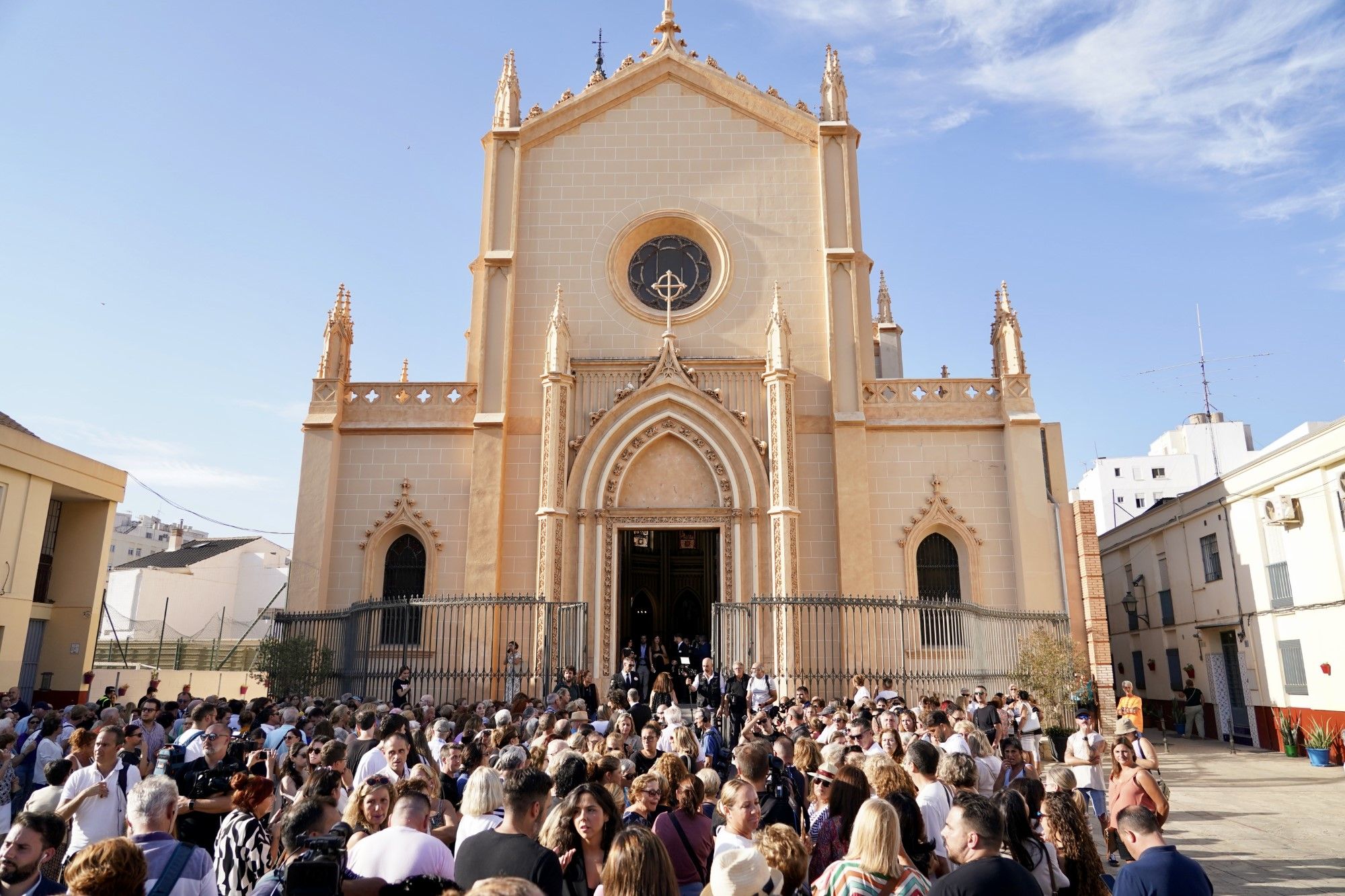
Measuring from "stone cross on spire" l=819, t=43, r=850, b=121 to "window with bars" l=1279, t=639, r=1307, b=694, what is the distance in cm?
1651

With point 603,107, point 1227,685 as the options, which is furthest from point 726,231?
point 1227,685

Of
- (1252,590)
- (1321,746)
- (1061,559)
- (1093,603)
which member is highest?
(1061,559)

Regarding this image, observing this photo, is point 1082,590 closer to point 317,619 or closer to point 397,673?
point 397,673

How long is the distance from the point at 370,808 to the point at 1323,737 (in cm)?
2063

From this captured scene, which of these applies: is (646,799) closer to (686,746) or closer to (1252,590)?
(686,746)

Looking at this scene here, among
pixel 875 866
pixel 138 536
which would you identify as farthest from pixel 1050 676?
pixel 138 536

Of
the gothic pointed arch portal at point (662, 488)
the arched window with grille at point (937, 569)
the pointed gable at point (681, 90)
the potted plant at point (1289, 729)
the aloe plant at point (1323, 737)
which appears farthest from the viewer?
the pointed gable at point (681, 90)

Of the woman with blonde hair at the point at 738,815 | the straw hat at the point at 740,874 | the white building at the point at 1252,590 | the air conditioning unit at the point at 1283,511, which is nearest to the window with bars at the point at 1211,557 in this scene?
the white building at the point at 1252,590

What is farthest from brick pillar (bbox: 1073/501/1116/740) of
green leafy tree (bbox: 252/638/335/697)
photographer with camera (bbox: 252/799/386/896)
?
photographer with camera (bbox: 252/799/386/896)

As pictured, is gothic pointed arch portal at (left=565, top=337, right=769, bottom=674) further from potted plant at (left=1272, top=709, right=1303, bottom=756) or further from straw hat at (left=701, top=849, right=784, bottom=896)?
straw hat at (left=701, top=849, right=784, bottom=896)

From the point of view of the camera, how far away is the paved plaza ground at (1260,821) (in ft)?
31.9

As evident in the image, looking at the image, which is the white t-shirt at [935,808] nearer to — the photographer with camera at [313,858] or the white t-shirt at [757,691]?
the photographer with camera at [313,858]

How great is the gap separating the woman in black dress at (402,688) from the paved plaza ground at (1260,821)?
12.6 metres

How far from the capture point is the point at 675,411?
21734 millimetres
